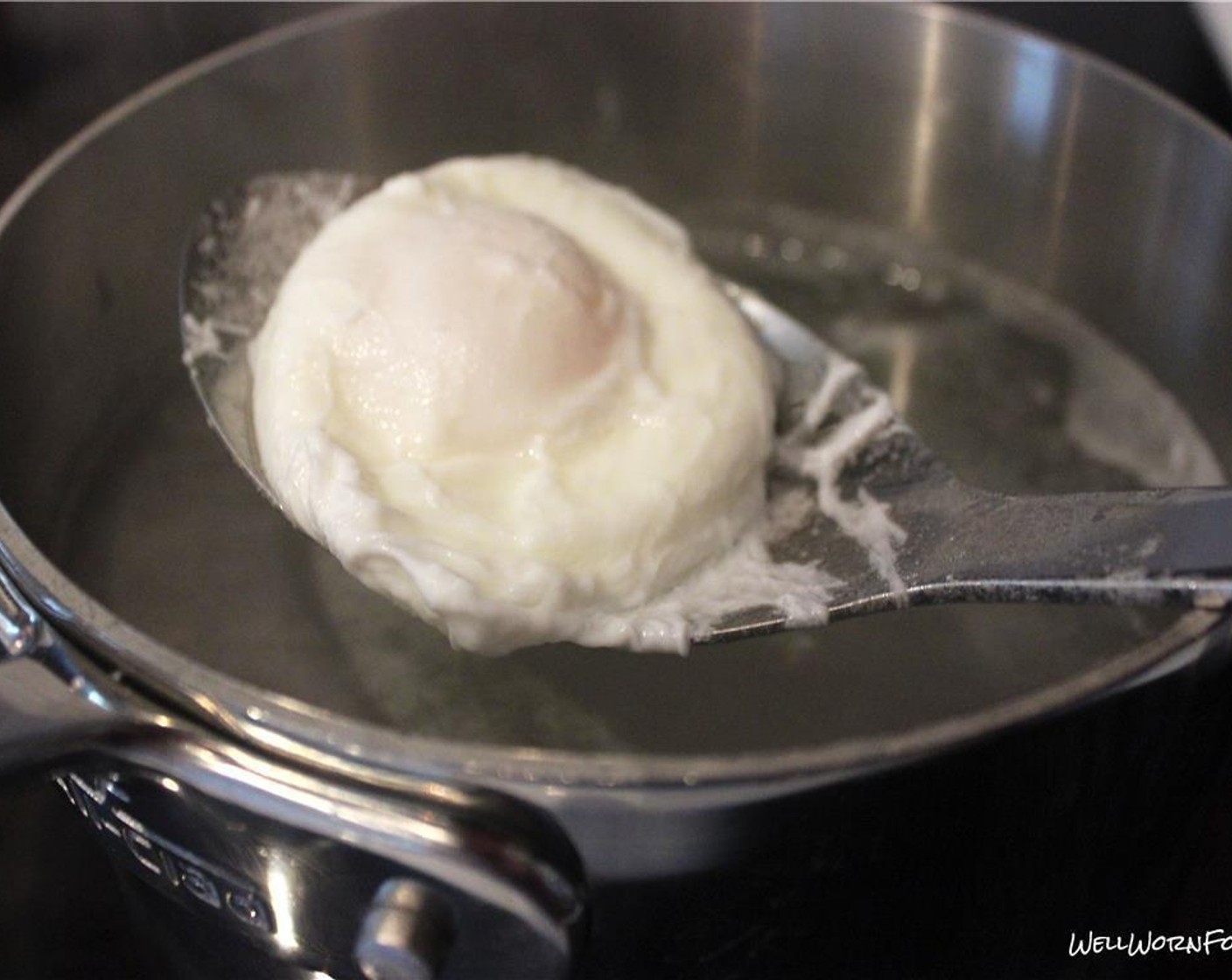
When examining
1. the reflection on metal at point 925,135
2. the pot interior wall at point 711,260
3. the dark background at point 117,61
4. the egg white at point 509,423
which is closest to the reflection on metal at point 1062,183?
the pot interior wall at point 711,260

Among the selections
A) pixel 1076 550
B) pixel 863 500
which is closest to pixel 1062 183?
pixel 863 500

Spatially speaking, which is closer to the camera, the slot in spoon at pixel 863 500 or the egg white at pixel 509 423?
the slot in spoon at pixel 863 500

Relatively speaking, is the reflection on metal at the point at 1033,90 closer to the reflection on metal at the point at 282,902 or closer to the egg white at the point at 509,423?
the egg white at the point at 509,423

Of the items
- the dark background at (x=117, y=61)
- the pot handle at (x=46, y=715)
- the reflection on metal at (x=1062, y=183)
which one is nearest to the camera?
the pot handle at (x=46, y=715)

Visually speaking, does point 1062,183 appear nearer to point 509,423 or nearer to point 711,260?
point 711,260

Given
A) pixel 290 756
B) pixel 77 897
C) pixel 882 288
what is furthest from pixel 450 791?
pixel 882 288

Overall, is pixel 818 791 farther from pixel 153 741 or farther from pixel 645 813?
pixel 153 741

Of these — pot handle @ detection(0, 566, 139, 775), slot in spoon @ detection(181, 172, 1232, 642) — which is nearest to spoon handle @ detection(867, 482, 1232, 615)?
slot in spoon @ detection(181, 172, 1232, 642)

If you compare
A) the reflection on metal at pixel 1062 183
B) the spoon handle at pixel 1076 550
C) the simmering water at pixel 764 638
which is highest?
the reflection on metal at pixel 1062 183

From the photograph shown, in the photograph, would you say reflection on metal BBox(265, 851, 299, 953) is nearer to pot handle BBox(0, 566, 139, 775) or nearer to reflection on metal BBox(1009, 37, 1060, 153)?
pot handle BBox(0, 566, 139, 775)
